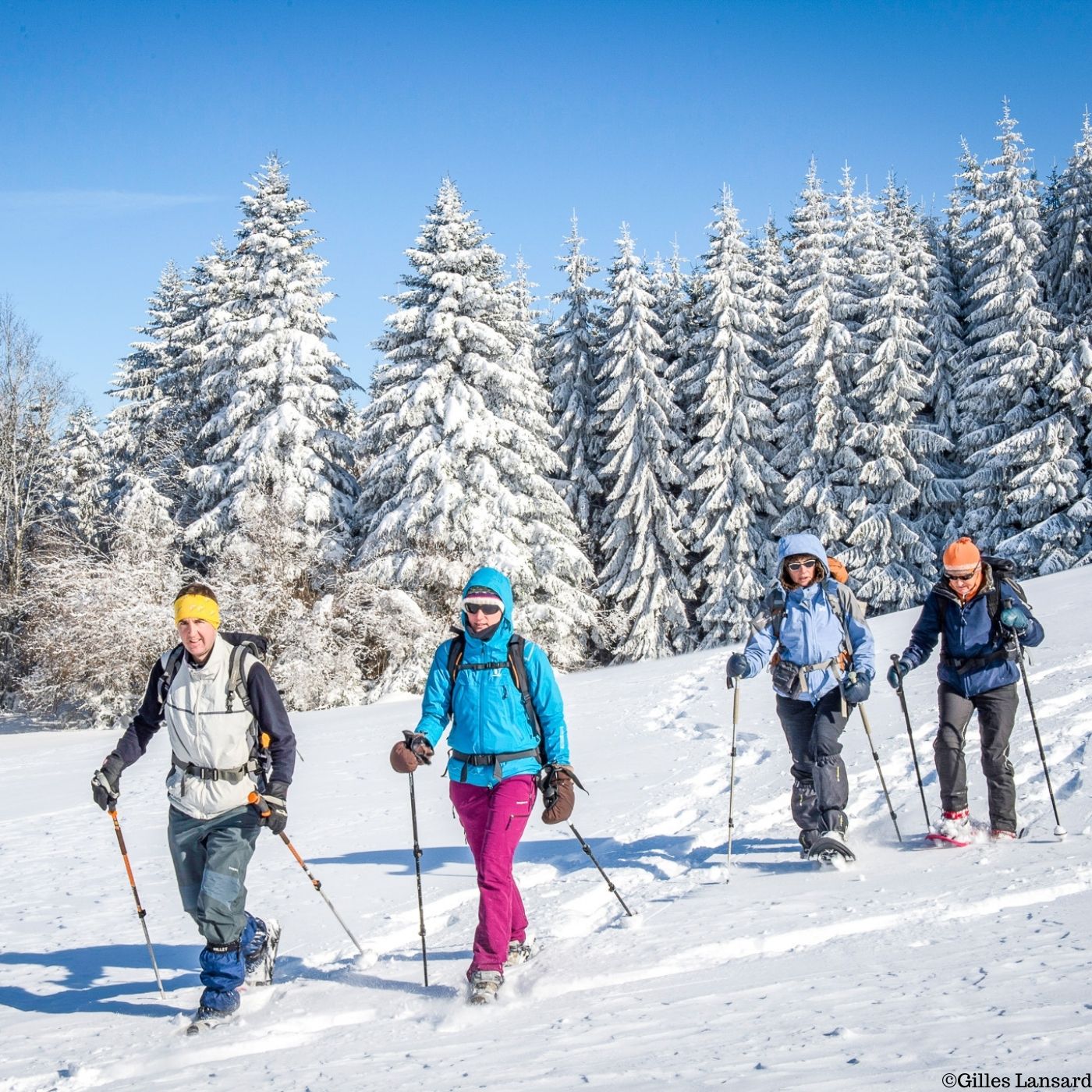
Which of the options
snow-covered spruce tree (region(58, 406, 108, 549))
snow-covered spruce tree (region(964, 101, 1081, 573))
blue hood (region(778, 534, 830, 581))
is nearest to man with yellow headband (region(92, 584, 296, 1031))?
blue hood (region(778, 534, 830, 581))

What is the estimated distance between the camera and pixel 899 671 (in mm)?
6781

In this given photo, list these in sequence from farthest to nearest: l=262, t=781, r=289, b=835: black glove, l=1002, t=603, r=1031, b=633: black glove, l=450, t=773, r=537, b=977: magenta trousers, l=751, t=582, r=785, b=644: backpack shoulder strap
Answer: l=751, t=582, r=785, b=644: backpack shoulder strap
l=1002, t=603, r=1031, b=633: black glove
l=262, t=781, r=289, b=835: black glove
l=450, t=773, r=537, b=977: magenta trousers

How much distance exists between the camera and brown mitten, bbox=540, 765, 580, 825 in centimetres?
486

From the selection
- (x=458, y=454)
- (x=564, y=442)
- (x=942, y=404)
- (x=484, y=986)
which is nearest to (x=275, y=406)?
(x=458, y=454)

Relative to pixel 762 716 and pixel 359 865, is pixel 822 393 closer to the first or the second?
pixel 762 716

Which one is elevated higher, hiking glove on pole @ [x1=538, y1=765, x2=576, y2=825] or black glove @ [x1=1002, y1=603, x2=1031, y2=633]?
black glove @ [x1=1002, y1=603, x2=1031, y2=633]

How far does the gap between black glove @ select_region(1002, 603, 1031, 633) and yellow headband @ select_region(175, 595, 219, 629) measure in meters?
4.60

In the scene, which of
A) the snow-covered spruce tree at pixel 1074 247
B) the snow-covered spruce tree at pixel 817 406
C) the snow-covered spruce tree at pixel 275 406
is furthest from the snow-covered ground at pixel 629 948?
the snow-covered spruce tree at pixel 1074 247

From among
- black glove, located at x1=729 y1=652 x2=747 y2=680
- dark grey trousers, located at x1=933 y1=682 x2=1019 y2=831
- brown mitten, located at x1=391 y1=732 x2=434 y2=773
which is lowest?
dark grey trousers, located at x1=933 y1=682 x2=1019 y2=831

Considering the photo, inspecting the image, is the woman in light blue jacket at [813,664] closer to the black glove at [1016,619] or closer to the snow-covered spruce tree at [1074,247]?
the black glove at [1016,619]

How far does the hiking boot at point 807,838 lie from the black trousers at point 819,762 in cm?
3

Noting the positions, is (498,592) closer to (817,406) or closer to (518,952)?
(518,952)

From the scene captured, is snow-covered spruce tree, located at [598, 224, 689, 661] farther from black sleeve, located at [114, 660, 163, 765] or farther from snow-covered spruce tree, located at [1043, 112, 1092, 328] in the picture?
black sleeve, located at [114, 660, 163, 765]

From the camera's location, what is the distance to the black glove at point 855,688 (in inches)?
242
